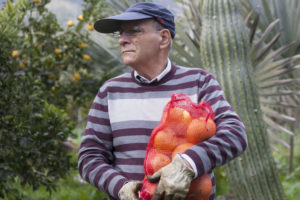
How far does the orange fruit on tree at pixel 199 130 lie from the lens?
69.6 inches

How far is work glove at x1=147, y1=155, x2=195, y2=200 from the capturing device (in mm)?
1600

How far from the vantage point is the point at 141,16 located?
6.84ft

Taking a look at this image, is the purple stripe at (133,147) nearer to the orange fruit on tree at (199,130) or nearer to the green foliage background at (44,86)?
the orange fruit on tree at (199,130)

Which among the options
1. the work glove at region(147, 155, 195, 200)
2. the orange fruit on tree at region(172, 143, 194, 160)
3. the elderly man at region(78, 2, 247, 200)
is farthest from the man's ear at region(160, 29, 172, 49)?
the work glove at region(147, 155, 195, 200)

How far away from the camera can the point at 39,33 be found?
191 inches

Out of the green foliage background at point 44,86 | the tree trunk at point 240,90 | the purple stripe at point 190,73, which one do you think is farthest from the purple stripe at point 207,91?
the green foliage background at point 44,86

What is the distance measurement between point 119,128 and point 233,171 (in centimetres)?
199

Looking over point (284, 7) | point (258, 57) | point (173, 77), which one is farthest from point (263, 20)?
point (173, 77)

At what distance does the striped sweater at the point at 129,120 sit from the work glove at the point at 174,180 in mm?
334

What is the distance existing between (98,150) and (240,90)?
197 centimetres

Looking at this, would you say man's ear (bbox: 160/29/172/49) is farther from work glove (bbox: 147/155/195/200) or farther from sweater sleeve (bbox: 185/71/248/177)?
work glove (bbox: 147/155/195/200)

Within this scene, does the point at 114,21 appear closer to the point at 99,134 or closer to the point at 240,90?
the point at 99,134

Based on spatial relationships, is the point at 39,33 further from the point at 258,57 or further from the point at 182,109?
the point at 182,109

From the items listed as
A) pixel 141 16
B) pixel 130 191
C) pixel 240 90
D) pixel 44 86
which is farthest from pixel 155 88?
pixel 44 86
